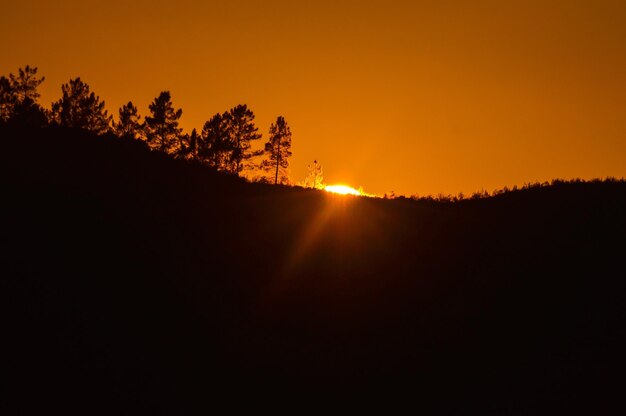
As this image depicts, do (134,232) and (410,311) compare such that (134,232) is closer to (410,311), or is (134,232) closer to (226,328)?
(226,328)

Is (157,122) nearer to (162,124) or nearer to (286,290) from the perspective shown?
(162,124)

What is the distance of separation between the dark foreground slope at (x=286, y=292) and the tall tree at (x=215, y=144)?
25986 mm

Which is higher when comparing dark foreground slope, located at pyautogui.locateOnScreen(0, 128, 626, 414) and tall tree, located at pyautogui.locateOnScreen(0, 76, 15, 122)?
tall tree, located at pyautogui.locateOnScreen(0, 76, 15, 122)

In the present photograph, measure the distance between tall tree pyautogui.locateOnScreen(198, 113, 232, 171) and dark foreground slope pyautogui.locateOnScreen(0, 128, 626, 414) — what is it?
85.3ft

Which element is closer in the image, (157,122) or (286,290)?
(286,290)

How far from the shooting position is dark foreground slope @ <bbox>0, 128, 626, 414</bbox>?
2203cm

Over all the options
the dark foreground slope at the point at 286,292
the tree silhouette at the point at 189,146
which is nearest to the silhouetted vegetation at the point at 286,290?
the dark foreground slope at the point at 286,292

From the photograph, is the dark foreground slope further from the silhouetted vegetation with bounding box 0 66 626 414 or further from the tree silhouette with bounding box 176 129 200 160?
the tree silhouette with bounding box 176 129 200 160

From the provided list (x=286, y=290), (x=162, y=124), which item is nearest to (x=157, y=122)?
(x=162, y=124)

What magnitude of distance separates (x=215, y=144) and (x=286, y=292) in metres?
37.3

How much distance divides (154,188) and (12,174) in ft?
21.1

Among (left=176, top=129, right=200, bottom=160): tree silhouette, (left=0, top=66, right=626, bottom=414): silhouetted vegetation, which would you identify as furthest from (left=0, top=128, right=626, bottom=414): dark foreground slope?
(left=176, top=129, right=200, bottom=160): tree silhouette

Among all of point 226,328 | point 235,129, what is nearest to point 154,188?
point 226,328

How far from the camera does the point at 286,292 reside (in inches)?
1142
